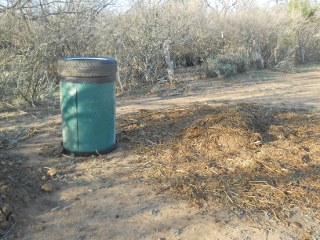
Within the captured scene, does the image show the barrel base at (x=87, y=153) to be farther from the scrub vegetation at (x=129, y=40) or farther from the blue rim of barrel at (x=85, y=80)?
the scrub vegetation at (x=129, y=40)

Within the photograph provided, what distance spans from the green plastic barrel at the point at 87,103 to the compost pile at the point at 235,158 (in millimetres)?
654

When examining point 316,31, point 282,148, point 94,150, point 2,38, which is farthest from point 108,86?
point 316,31

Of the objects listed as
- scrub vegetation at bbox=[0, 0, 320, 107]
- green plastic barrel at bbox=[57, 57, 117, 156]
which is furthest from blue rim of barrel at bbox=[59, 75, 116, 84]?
scrub vegetation at bbox=[0, 0, 320, 107]

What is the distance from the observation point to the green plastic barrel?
3.80 meters

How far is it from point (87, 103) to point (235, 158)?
206 centimetres

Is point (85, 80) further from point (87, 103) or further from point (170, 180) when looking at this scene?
point (170, 180)

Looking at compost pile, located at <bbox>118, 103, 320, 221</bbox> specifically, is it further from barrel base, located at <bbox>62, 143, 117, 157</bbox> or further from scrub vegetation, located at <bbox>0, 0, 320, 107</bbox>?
scrub vegetation, located at <bbox>0, 0, 320, 107</bbox>

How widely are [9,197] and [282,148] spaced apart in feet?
11.5

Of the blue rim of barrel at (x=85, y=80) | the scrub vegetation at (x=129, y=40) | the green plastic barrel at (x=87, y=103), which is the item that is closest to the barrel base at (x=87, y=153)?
the green plastic barrel at (x=87, y=103)

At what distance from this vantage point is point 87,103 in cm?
390

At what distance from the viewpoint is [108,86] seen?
400 cm

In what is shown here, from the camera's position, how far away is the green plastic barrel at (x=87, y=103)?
3801 millimetres

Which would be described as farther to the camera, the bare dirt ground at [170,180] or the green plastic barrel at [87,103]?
the green plastic barrel at [87,103]

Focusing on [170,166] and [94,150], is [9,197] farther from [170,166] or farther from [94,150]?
[170,166]
